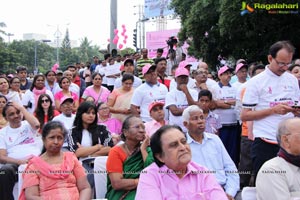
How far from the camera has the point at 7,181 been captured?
4758mm

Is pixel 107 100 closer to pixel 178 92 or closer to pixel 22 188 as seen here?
pixel 178 92

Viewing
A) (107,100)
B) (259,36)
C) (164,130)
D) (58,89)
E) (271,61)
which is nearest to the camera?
(164,130)

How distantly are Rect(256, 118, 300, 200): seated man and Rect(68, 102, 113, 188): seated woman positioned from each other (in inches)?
93.1

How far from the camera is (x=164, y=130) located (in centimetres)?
293

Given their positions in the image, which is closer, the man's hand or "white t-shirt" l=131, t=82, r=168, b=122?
the man's hand

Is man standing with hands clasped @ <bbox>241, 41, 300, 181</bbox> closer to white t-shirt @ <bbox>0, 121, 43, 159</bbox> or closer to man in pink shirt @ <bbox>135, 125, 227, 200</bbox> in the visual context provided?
Result: man in pink shirt @ <bbox>135, 125, 227, 200</bbox>

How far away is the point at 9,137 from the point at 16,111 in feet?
1.04

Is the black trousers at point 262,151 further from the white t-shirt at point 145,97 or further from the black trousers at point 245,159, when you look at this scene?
the white t-shirt at point 145,97

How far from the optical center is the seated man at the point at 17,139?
499cm

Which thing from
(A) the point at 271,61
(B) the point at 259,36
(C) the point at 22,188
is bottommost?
(C) the point at 22,188

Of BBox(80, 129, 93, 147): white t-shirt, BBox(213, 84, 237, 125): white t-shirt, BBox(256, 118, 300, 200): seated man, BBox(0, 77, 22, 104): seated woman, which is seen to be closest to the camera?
BBox(256, 118, 300, 200): seated man

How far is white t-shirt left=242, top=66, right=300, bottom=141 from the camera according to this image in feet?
13.4

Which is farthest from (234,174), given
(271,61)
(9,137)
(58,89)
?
(58,89)

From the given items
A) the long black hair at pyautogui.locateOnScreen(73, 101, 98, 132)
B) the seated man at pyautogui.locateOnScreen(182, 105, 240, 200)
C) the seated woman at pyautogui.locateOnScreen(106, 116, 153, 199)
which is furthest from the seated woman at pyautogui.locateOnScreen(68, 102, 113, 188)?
the seated man at pyautogui.locateOnScreen(182, 105, 240, 200)
